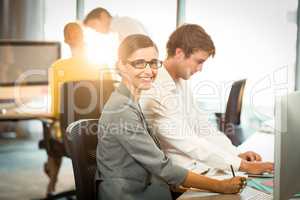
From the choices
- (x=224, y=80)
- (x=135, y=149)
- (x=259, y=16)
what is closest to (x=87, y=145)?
(x=135, y=149)

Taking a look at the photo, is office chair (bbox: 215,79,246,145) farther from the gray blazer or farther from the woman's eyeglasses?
the gray blazer

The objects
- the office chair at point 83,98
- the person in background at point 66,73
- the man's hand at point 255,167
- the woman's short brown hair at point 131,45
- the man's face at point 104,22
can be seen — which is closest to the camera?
the woman's short brown hair at point 131,45

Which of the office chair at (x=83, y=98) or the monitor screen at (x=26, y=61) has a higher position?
the monitor screen at (x=26, y=61)

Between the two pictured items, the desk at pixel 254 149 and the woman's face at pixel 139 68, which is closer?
the desk at pixel 254 149

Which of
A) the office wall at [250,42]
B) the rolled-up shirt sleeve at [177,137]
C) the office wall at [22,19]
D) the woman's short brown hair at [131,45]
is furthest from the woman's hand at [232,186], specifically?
the office wall at [22,19]

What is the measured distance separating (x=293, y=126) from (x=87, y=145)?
25.9 inches

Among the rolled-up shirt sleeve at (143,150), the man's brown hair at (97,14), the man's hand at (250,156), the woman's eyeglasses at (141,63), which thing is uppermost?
the man's brown hair at (97,14)

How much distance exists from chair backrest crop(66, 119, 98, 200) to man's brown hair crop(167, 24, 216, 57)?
0.62 m

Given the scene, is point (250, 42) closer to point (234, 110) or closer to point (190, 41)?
point (234, 110)

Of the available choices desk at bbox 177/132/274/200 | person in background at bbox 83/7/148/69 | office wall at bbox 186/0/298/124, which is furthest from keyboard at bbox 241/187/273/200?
office wall at bbox 186/0/298/124

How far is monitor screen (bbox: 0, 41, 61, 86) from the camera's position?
11.0 ft

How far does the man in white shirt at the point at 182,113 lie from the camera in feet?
6.04

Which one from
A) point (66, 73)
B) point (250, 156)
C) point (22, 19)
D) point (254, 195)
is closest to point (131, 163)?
point (254, 195)

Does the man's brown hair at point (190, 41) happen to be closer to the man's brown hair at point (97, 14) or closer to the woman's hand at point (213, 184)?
the woman's hand at point (213, 184)
